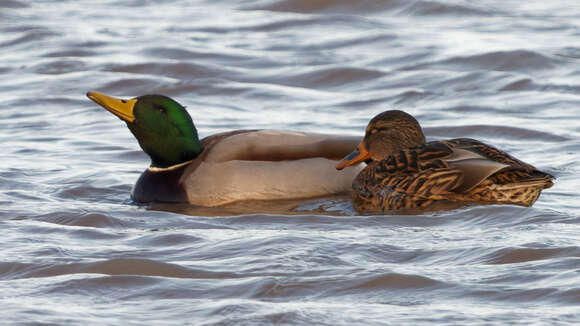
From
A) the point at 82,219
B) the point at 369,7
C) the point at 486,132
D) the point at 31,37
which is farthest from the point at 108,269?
the point at 369,7

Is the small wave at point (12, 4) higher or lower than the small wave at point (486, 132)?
higher

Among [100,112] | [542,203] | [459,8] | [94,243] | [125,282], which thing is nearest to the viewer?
[125,282]

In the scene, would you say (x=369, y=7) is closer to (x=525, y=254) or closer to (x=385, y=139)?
(x=385, y=139)

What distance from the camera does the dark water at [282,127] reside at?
5.37 meters

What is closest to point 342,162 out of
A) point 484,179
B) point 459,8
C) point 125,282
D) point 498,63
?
point 484,179

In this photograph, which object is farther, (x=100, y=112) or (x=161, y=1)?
(x=161, y=1)

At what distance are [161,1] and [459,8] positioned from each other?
4250 mm

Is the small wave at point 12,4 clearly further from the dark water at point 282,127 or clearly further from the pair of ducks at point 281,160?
the pair of ducks at point 281,160

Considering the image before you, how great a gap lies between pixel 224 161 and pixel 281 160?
0.36 metres

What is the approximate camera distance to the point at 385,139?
796 centimetres

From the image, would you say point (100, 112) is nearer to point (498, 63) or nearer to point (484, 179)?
point (498, 63)

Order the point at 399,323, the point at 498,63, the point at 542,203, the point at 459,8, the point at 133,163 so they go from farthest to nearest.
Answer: the point at 459,8
the point at 498,63
the point at 133,163
the point at 542,203
the point at 399,323

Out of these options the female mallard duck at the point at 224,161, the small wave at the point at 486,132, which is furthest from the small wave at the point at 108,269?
the small wave at the point at 486,132

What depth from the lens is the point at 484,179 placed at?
7180mm
